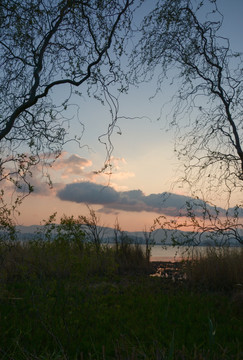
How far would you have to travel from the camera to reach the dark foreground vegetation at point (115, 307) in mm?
4559

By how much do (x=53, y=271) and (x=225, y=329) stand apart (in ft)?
21.2

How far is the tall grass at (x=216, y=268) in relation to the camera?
9.77 m

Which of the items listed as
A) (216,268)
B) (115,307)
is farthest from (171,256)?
(115,307)

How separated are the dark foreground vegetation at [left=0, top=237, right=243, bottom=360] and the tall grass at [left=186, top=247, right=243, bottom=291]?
0.09 ft

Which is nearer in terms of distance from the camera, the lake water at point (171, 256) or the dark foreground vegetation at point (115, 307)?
the dark foreground vegetation at point (115, 307)

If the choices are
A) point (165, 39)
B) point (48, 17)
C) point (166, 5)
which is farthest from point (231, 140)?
point (48, 17)

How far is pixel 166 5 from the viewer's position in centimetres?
848

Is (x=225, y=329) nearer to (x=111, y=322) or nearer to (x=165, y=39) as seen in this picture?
(x=111, y=322)

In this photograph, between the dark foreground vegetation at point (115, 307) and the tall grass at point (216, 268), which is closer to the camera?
the dark foreground vegetation at point (115, 307)

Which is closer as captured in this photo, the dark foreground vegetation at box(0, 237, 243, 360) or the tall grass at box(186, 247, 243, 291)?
the dark foreground vegetation at box(0, 237, 243, 360)

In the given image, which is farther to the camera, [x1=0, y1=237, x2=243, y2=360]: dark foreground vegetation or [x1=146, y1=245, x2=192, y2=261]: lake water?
[x1=146, y1=245, x2=192, y2=261]: lake water

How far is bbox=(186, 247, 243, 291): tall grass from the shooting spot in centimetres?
977

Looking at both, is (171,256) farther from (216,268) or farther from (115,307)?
(115,307)

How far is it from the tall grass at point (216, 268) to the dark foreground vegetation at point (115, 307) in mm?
28
